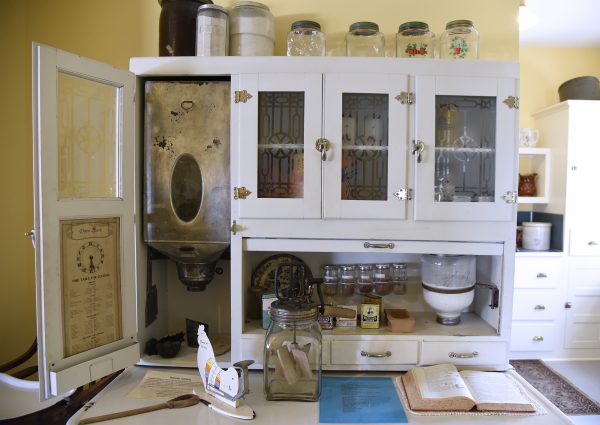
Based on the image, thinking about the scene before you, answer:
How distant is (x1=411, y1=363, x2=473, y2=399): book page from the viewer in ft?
4.49

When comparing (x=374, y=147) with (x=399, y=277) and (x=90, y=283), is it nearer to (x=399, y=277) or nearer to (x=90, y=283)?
(x=399, y=277)

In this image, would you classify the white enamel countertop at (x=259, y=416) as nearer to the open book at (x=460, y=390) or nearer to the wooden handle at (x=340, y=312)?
the open book at (x=460, y=390)

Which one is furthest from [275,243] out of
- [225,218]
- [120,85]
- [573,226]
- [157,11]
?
[573,226]

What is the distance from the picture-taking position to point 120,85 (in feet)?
4.94

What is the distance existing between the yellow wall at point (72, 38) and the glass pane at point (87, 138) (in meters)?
0.49

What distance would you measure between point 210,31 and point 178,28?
16 cm

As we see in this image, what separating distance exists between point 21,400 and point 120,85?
1480mm

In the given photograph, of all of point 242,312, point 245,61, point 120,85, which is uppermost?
point 245,61

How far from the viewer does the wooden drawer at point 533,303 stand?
337 centimetres

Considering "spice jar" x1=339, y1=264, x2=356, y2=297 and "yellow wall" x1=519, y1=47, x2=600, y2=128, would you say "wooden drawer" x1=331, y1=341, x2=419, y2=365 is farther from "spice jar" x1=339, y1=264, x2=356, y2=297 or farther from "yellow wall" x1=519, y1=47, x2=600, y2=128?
"yellow wall" x1=519, y1=47, x2=600, y2=128

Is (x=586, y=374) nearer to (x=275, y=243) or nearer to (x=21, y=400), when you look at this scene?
(x=275, y=243)

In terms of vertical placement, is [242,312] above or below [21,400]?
above

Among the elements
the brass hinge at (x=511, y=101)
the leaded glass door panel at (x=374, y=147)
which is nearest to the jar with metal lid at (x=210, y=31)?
the leaded glass door panel at (x=374, y=147)

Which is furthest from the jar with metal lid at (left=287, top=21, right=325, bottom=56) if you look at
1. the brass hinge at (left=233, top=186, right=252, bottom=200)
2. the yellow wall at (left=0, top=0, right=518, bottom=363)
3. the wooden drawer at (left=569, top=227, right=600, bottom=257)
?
the wooden drawer at (left=569, top=227, right=600, bottom=257)
